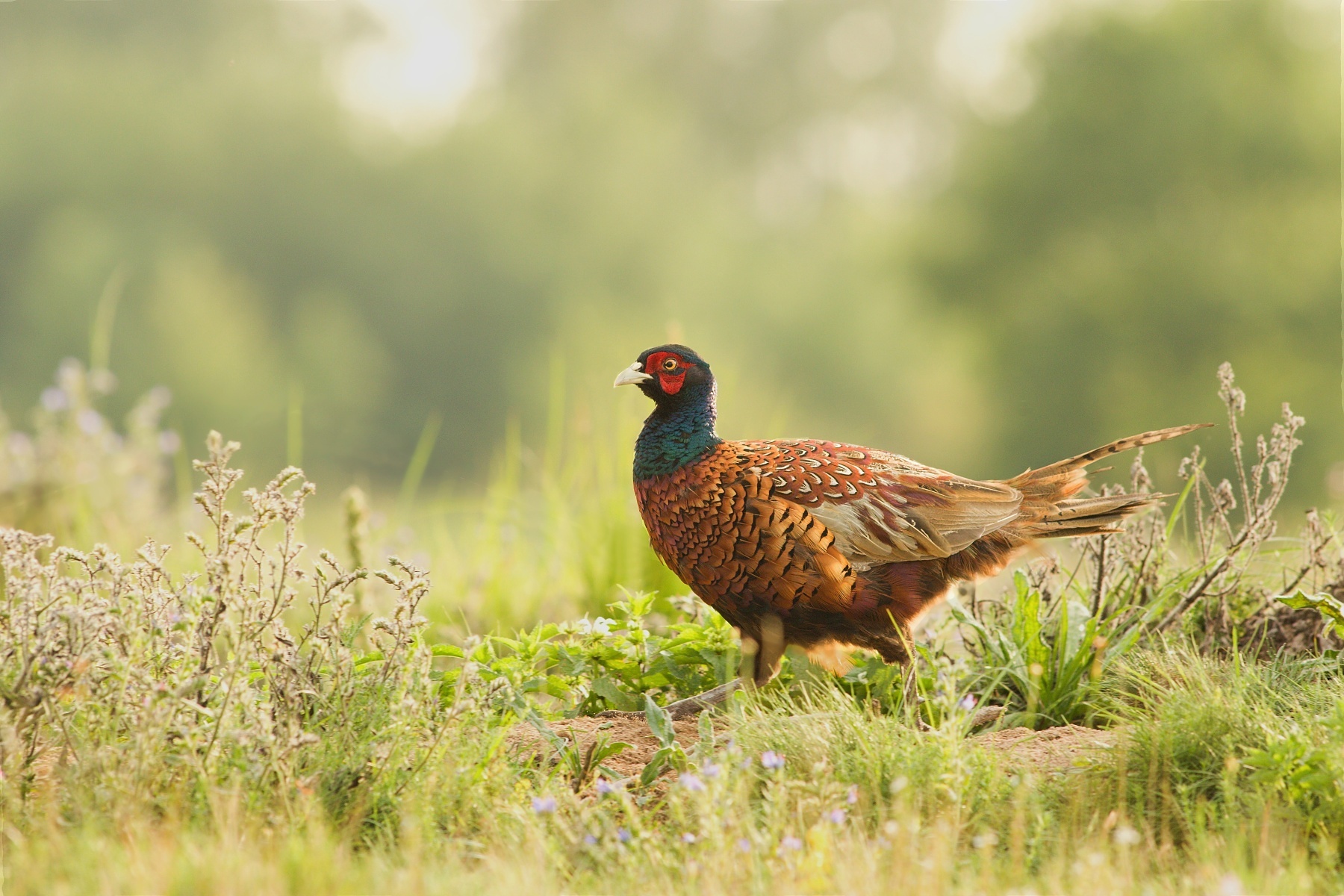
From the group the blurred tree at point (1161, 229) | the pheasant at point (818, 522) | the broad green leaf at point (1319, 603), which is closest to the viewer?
the broad green leaf at point (1319, 603)

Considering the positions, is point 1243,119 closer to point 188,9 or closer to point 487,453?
point 487,453

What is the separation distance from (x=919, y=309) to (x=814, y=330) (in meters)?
8.94

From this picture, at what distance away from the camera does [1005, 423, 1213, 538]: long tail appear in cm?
377

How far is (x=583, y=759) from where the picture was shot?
333cm

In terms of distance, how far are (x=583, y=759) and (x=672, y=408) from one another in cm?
121

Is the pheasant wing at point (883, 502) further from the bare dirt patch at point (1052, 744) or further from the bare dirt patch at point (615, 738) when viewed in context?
the bare dirt patch at point (615, 738)

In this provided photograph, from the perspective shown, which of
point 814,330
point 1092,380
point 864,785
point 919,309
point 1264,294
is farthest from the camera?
point 814,330

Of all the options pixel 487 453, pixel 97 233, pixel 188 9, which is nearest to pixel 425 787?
pixel 487 453

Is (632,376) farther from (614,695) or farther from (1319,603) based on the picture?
(1319,603)

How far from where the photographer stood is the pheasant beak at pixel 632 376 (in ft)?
12.5

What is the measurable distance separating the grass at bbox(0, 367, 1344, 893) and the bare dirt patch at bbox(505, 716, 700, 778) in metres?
0.09

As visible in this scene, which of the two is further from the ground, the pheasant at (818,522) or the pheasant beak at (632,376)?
the pheasant beak at (632,376)

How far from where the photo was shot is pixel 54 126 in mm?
28469

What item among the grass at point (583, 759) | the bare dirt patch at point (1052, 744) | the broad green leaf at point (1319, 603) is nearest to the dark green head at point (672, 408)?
the grass at point (583, 759)
